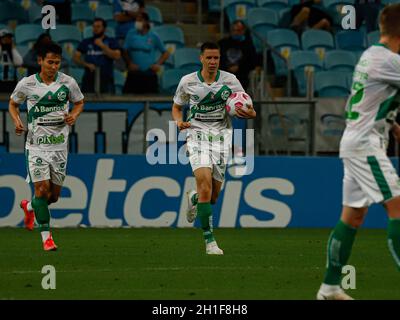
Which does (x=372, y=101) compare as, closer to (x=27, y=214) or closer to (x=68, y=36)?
(x=27, y=214)

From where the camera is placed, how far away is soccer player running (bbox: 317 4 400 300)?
9.22 meters

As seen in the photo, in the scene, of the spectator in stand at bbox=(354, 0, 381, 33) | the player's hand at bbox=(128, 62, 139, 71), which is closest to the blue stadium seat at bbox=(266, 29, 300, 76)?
the spectator in stand at bbox=(354, 0, 381, 33)

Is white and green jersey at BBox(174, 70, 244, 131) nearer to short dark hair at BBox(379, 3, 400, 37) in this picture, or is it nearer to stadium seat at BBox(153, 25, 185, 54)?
short dark hair at BBox(379, 3, 400, 37)

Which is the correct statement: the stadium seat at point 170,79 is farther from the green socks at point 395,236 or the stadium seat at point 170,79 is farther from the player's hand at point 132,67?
the green socks at point 395,236

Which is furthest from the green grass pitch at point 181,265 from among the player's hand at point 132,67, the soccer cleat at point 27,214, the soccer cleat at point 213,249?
the player's hand at point 132,67

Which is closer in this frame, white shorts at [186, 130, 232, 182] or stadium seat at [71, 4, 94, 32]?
white shorts at [186, 130, 232, 182]

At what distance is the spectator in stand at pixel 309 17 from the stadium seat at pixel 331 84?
1571mm

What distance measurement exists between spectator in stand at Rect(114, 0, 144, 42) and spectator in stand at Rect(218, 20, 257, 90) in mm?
1983

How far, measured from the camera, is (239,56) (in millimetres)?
20781

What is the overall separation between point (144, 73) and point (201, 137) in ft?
22.1

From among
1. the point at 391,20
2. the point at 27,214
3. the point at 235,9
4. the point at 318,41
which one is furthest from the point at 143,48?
the point at 391,20

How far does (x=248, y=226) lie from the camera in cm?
1905
